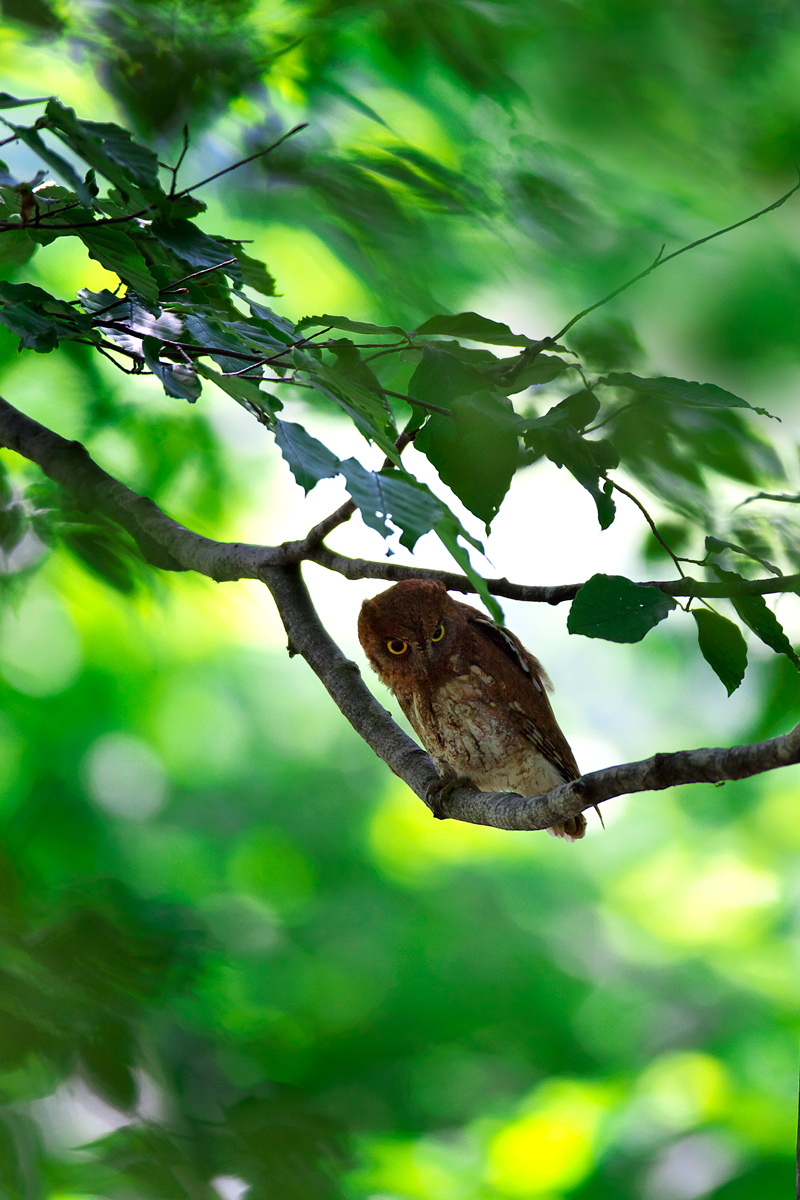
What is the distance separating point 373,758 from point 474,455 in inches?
59.0

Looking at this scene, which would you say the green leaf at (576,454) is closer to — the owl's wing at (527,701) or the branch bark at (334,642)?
the branch bark at (334,642)

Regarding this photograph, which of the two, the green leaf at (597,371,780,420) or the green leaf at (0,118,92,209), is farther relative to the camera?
the green leaf at (597,371,780,420)

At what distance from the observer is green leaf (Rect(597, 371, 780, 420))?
0.45 metres

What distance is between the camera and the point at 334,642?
2.53 ft

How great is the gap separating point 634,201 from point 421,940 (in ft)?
4.74

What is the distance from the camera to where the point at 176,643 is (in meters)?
1.76

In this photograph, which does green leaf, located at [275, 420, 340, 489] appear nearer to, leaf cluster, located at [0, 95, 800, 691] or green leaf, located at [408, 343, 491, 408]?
leaf cluster, located at [0, 95, 800, 691]

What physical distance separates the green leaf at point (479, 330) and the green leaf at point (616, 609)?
157mm

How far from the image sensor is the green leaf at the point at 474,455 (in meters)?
0.47

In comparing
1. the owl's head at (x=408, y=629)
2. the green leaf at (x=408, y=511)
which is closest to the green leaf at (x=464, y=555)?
the green leaf at (x=408, y=511)

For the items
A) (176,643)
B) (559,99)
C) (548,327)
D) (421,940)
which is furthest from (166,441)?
(421,940)

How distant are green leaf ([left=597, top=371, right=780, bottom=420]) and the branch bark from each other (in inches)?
3.8

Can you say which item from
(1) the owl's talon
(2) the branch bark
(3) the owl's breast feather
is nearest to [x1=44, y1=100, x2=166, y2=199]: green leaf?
(2) the branch bark

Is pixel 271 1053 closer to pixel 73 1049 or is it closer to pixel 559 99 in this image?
pixel 73 1049
